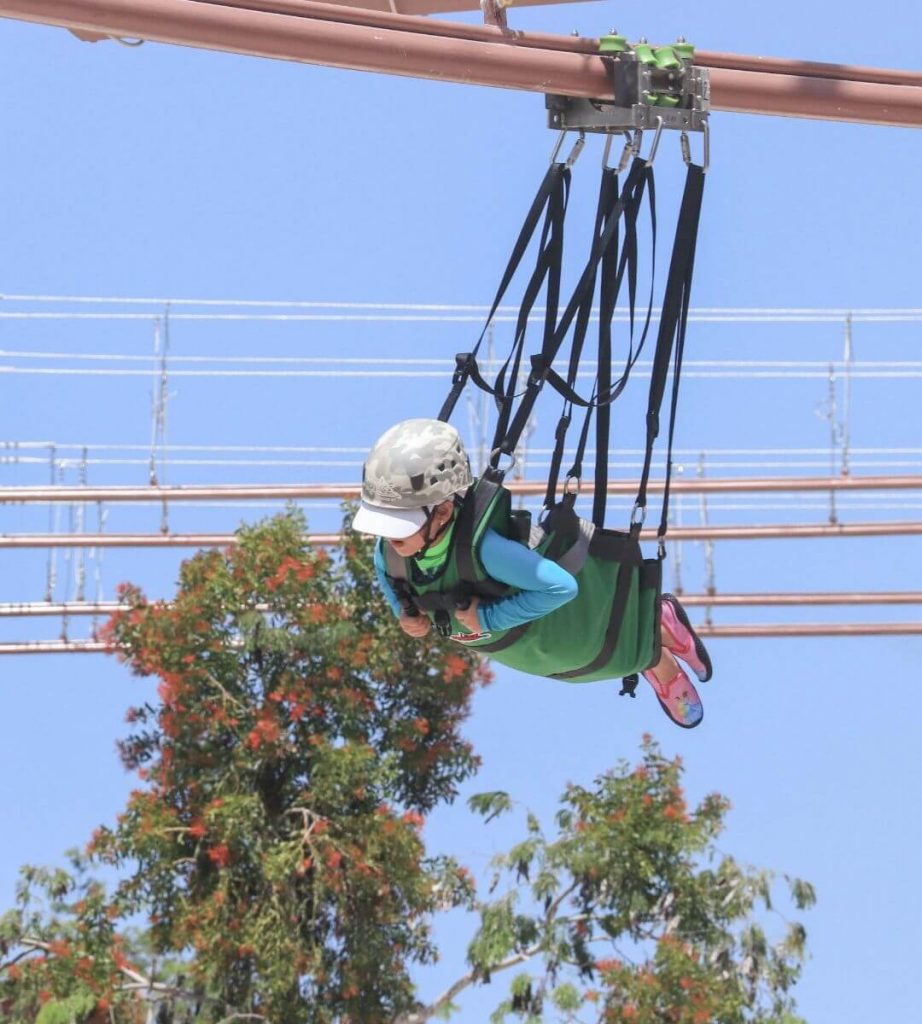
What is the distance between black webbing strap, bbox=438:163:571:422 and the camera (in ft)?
16.2

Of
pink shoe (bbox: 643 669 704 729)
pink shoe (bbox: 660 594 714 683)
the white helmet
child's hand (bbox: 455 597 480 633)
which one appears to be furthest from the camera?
pink shoe (bbox: 643 669 704 729)

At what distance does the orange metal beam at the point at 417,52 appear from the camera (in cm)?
476

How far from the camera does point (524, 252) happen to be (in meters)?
5.00

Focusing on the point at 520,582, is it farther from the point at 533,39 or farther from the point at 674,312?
the point at 533,39

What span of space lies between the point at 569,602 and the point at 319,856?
4681 millimetres

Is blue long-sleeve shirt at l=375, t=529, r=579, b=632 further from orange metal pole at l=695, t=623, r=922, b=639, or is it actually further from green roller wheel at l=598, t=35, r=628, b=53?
orange metal pole at l=695, t=623, r=922, b=639

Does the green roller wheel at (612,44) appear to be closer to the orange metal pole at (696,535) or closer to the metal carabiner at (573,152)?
the metal carabiner at (573,152)

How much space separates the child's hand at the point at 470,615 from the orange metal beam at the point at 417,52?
1.23 meters

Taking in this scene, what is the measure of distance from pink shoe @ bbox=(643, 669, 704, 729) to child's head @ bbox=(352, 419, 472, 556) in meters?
1.30

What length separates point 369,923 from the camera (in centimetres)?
947

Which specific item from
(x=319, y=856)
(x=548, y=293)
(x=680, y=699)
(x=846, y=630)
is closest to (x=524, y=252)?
(x=548, y=293)

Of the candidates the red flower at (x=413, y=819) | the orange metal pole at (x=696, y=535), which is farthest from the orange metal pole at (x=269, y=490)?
the red flower at (x=413, y=819)

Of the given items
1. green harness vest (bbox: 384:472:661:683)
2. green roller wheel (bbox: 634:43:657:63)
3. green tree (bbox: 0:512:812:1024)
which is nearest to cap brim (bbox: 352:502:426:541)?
green harness vest (bbox: 384:472:661:683)

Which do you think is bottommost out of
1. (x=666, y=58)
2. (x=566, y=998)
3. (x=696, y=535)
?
(x=566, y=998)
